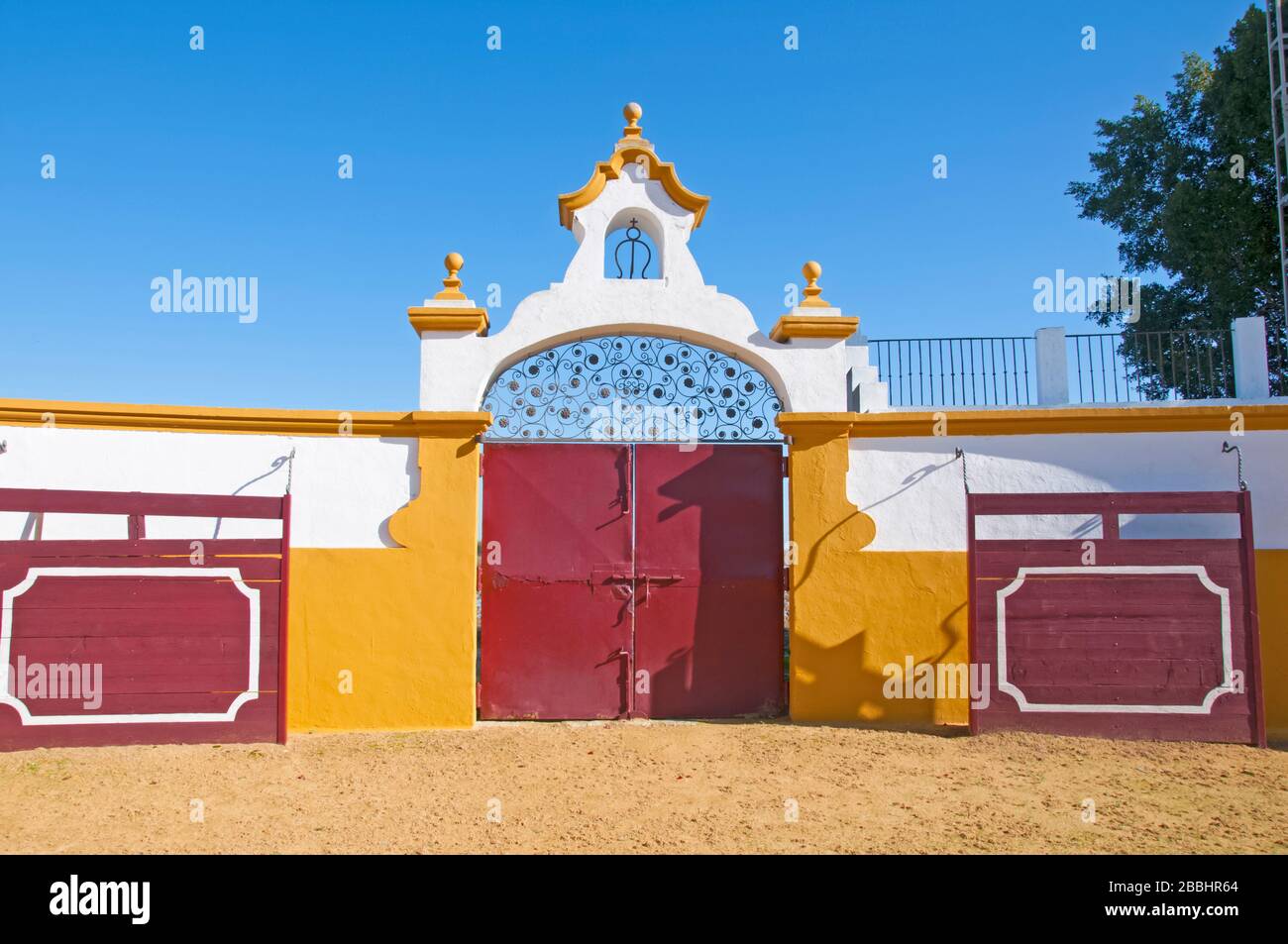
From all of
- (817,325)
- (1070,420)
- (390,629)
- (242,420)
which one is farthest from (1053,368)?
(242,420)

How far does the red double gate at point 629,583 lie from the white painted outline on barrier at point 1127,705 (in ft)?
6.25

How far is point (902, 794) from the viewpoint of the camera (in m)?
5.95

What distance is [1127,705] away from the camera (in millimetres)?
7273

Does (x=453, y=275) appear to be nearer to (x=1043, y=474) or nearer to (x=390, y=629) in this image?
(x=390, y=629)

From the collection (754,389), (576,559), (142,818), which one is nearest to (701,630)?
(576,559)

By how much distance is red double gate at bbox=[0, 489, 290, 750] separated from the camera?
689 centimetres

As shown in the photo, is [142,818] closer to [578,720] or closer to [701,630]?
[578,720]

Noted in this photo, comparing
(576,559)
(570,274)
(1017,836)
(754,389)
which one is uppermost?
(570,274)

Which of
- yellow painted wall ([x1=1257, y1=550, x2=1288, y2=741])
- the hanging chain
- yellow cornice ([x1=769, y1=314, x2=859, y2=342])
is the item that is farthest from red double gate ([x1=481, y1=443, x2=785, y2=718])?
yellow painted wall ([x1=1257, y1=550, x2=1288, y2=741])

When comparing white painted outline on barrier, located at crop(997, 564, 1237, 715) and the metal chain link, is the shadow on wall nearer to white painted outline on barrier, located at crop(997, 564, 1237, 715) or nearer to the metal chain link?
white painted outline on barrier, located at crop(997, 564, 1237, 715)

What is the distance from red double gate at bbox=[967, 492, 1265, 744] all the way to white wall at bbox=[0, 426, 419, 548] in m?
5.25

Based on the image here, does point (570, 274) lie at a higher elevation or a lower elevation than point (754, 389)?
higher

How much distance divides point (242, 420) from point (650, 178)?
4397mm

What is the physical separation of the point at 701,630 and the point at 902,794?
98.2 inches
